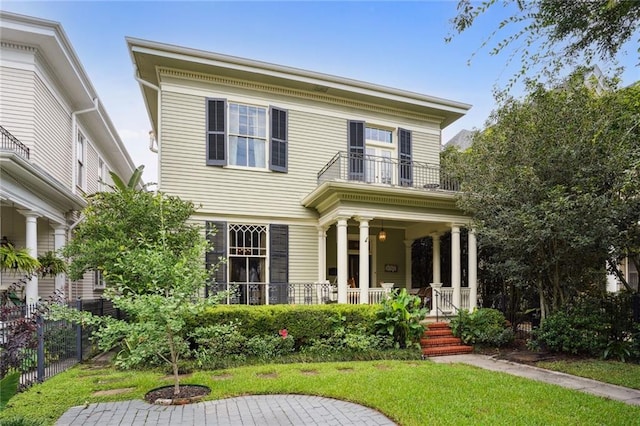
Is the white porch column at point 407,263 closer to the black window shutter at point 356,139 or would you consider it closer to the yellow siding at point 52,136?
the black window shutter at point 356,139

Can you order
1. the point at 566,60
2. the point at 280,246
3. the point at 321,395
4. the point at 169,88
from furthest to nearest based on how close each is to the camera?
1. the point at 280,246
2. the point at 169,88
3. the point at 566,60
4. the point at 321,395

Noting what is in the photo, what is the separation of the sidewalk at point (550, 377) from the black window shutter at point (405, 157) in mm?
5439

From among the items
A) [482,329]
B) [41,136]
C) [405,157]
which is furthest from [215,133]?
[482,329]

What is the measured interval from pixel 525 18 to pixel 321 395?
20.0 feet

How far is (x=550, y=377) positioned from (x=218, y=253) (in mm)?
7867

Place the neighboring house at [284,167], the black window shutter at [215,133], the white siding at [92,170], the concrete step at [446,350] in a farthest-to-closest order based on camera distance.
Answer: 1. the white siding at [92,170]
2. the black window shutter at [215,133]
3. the neighboring house at [284,167]
4. the concrete step at [446,350]

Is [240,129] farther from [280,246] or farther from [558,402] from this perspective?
[558,402]

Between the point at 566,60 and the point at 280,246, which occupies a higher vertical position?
the point at 566,60

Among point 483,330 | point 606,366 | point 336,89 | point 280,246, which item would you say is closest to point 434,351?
point 483,330

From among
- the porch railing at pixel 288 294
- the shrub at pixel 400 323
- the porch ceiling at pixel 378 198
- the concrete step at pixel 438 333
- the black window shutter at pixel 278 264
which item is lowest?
the concrete step at pixel 438 333

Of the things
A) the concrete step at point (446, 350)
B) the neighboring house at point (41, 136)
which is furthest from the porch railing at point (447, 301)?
the neighboring house at point (41, 136)

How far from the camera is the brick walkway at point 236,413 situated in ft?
16.1

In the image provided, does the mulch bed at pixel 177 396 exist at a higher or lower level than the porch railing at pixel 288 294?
lower

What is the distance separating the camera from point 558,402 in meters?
5.54
